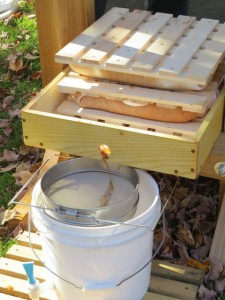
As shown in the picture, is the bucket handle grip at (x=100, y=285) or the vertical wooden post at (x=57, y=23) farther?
the vertical wooden post at (x=57, y=23)

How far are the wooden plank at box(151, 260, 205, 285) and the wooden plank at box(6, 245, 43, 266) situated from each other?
52cm

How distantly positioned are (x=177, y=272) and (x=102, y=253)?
58cm

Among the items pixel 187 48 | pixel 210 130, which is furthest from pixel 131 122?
pixel 187 48

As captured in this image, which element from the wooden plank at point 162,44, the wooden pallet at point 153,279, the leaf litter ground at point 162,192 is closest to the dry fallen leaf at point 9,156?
the leaf litter ground at point 162,192

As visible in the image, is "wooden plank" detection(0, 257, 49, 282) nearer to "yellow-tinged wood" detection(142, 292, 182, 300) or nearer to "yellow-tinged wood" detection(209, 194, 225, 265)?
"yellow-tinged wood" detection(142, 292, 182, 300)

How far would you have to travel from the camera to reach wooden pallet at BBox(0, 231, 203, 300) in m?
2.61

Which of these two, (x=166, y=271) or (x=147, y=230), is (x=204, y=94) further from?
(x=166, y=271)

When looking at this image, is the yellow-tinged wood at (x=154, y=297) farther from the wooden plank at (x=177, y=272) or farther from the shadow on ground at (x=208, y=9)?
the shadow on ground at (x=208, y=9)

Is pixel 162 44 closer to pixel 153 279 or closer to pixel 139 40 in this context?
pixel 139 40

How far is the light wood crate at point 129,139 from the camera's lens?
2.25m

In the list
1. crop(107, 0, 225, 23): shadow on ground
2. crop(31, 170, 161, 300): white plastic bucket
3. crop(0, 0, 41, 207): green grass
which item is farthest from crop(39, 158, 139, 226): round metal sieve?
crop(107, 0, 225, 23): shadow on ground

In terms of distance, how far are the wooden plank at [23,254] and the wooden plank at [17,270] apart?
3 cm

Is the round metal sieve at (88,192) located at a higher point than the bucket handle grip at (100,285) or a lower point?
higher

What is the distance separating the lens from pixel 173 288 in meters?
2.64
